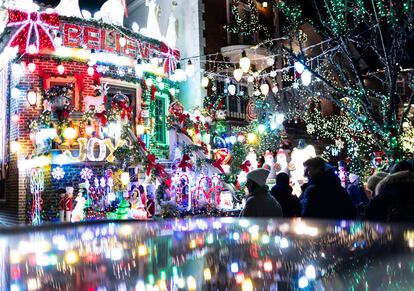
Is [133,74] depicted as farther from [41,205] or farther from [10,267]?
[10,267]

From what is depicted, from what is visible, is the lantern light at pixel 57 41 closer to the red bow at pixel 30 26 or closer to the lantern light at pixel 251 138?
the red bow at pixel 30 26

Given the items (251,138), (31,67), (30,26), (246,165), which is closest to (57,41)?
(30,26)

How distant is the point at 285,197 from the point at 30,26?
404 inches

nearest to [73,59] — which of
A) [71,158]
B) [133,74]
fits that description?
[133,74]

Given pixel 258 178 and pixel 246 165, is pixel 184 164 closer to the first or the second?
pixel 246 165

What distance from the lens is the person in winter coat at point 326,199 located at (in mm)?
4730

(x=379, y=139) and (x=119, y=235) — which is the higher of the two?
(x=379, y=139)

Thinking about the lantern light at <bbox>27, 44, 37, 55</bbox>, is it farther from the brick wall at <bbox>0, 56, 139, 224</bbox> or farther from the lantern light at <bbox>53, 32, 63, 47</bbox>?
the brick wall at <bbox>0, 56, 139, 224</bbox>

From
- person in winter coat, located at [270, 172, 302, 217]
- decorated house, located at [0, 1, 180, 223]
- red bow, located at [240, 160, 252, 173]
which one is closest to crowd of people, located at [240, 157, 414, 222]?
person in winter coat, located at [270, 172, 302, 217]

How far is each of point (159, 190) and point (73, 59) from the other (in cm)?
581

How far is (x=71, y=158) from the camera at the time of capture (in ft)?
40.5

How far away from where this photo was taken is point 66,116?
40.4 ft

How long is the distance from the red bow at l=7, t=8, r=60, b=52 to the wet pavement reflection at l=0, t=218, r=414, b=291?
12395mm

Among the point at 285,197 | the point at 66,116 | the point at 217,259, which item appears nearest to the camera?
the point at 217,259
